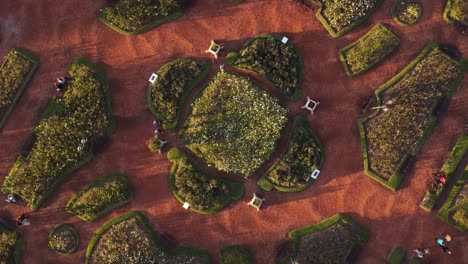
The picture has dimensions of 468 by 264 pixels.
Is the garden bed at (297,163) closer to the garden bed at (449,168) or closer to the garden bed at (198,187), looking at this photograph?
the garden bed at (198,187)

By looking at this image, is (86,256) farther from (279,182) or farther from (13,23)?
(13,23)

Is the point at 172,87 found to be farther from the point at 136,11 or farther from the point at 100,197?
the point at 100,197

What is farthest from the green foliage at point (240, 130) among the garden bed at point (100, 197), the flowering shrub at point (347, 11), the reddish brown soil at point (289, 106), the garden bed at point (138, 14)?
the flowering shrub at point (347, 11)

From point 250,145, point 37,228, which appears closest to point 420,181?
point 250,145

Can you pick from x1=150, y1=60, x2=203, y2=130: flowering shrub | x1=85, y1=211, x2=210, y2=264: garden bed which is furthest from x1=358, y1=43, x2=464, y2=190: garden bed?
x1=85, y1=211, x2=210, y2=264: garden bed

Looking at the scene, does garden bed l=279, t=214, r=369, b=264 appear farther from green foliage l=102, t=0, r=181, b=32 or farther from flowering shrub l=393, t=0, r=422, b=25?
green foliage l=102, t=0, r=181, b=32

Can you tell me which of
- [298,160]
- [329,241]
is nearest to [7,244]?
[298,160]
